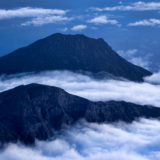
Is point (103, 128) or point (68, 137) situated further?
point (103, 128)

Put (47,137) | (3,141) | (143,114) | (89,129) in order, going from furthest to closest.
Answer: (143,114), (89,129), (47,137), (3,141)

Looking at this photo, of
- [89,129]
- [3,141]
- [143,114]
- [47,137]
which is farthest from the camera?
[143,114]

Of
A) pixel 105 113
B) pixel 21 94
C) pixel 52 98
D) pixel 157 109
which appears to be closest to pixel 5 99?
pixel 21 94

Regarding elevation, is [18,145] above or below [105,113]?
below

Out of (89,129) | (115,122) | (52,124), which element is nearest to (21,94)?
(52,124)

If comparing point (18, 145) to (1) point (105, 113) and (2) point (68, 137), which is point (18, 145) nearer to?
(2) point (68, 137)

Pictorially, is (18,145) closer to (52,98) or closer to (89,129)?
(52,98)
